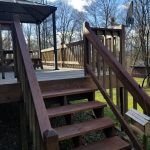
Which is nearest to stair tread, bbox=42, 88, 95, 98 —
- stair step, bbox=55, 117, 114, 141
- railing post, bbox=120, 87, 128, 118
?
stair step, bbox=55, 117, 114, 141

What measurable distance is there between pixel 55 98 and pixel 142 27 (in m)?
13.5

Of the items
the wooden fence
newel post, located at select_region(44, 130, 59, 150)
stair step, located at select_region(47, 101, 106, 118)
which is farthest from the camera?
the wooden fence

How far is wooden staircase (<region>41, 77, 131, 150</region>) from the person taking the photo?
3582 millimetres

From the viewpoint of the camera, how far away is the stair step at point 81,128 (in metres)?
3.43

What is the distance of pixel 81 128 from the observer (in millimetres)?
3650

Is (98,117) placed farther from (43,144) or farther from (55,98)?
(43,144)

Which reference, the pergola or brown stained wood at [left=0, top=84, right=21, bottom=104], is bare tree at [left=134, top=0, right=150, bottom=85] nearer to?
the pergola

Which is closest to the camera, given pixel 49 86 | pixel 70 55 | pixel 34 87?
pixel 34 87

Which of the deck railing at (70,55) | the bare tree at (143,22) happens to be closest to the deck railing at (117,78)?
the deck railing at (70,55)

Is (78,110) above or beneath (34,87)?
beneath

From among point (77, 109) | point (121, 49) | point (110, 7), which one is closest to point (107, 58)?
point (77, 109)

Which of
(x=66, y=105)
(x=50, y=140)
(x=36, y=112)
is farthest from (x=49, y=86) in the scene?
(x=50, y=140)

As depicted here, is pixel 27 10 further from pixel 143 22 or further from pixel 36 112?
pixel 143 22

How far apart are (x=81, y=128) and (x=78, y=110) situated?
0.32 m
